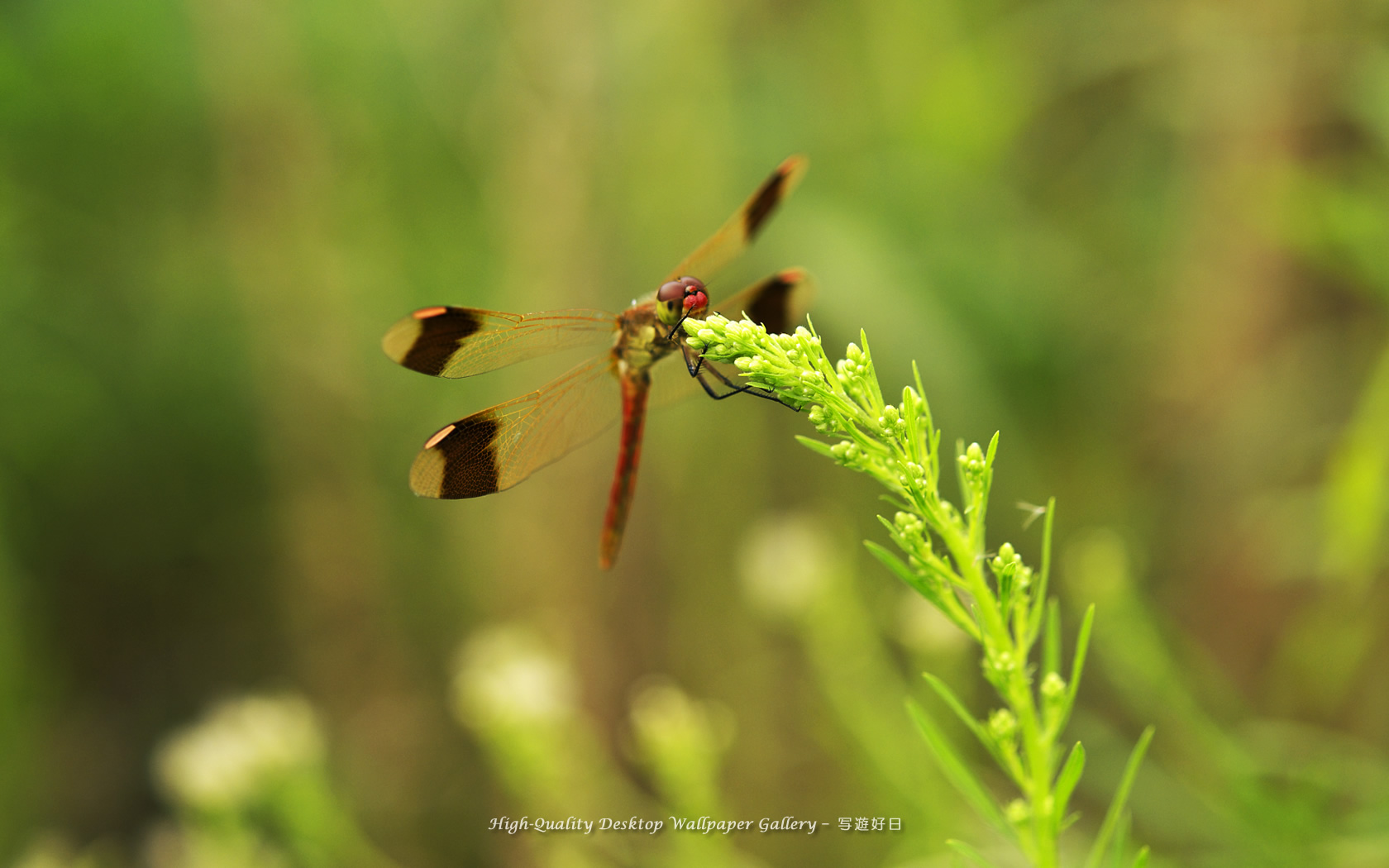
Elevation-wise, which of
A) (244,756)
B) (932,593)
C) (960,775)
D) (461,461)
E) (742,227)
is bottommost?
(244,756)

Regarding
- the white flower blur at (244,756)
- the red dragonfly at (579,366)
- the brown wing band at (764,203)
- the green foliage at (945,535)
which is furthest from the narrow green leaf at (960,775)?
the white flower blur at (244,756)

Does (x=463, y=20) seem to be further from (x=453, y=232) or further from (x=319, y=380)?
(x=319, y=380)

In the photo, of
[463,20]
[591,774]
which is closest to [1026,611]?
[591,774]

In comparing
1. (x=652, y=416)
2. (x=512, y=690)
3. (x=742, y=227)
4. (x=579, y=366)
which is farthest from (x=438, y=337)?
(x=652, y=416)

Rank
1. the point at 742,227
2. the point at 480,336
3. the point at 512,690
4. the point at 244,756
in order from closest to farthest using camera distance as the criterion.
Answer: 1. the point at 480,336
2. the point at 742,227
3. the point at 512,690
4. the point at 244,756

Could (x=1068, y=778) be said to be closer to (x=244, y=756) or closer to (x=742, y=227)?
(x=742, y=227)

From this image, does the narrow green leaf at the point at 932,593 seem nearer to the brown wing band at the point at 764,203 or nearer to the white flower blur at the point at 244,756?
the brown wing band at the point at 764,203
